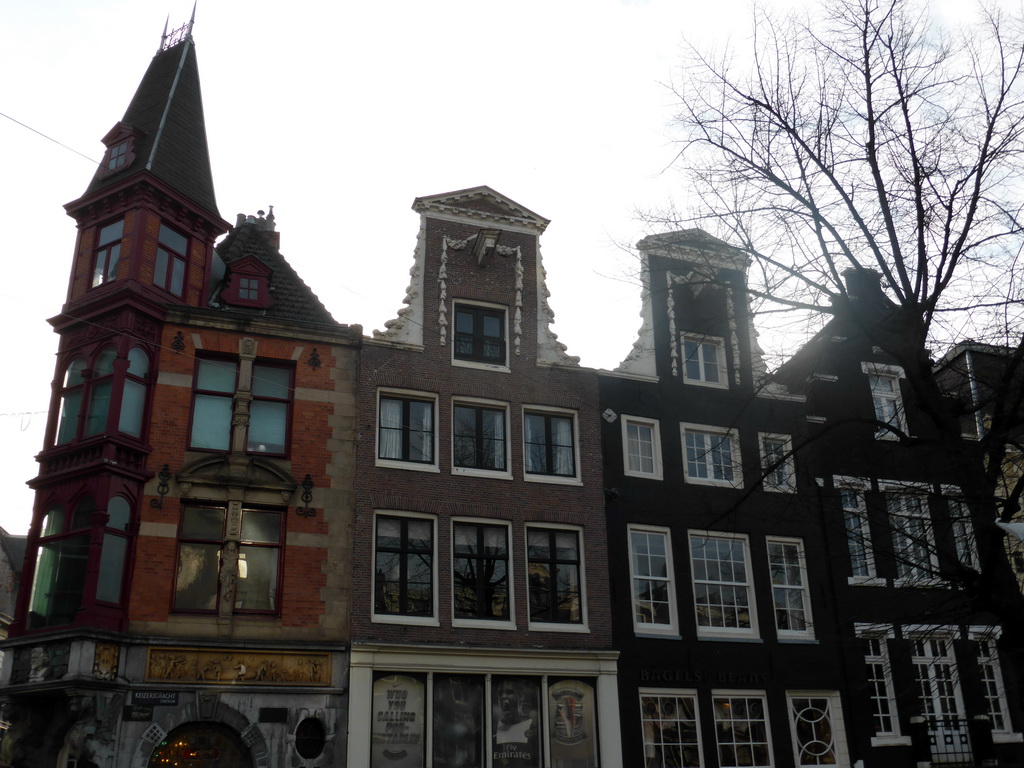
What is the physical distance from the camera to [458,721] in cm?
2102

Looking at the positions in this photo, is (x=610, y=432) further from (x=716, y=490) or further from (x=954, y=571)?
(x=954, y=571)

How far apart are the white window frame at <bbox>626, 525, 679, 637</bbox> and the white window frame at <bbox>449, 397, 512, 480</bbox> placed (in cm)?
329

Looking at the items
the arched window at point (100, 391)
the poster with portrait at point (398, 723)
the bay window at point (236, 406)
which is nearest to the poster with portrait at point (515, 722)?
the poster with portrait at point (398, 723)

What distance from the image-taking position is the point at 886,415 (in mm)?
27562

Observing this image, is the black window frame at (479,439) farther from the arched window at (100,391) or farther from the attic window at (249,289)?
the arched window at (100,391)

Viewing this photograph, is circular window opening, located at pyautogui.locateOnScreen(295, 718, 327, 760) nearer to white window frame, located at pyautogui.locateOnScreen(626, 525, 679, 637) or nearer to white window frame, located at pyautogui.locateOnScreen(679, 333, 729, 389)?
white window frame, located at pyautogui.locateOnScreen(626, 525, 679, 637)

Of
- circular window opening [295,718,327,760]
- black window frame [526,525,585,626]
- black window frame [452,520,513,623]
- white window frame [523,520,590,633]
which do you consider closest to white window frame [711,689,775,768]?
white window frame [523,520,590,633]

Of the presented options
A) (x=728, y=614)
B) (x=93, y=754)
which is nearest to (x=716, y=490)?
(x=728, y=614)

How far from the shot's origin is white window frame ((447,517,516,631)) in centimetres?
2172

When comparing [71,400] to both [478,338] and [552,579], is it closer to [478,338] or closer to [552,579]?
[478,338]

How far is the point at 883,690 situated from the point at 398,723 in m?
12.1

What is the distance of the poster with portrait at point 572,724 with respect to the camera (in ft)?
70.3

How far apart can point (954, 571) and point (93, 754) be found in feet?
48.3

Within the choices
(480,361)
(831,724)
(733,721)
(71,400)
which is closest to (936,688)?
(831,724)
